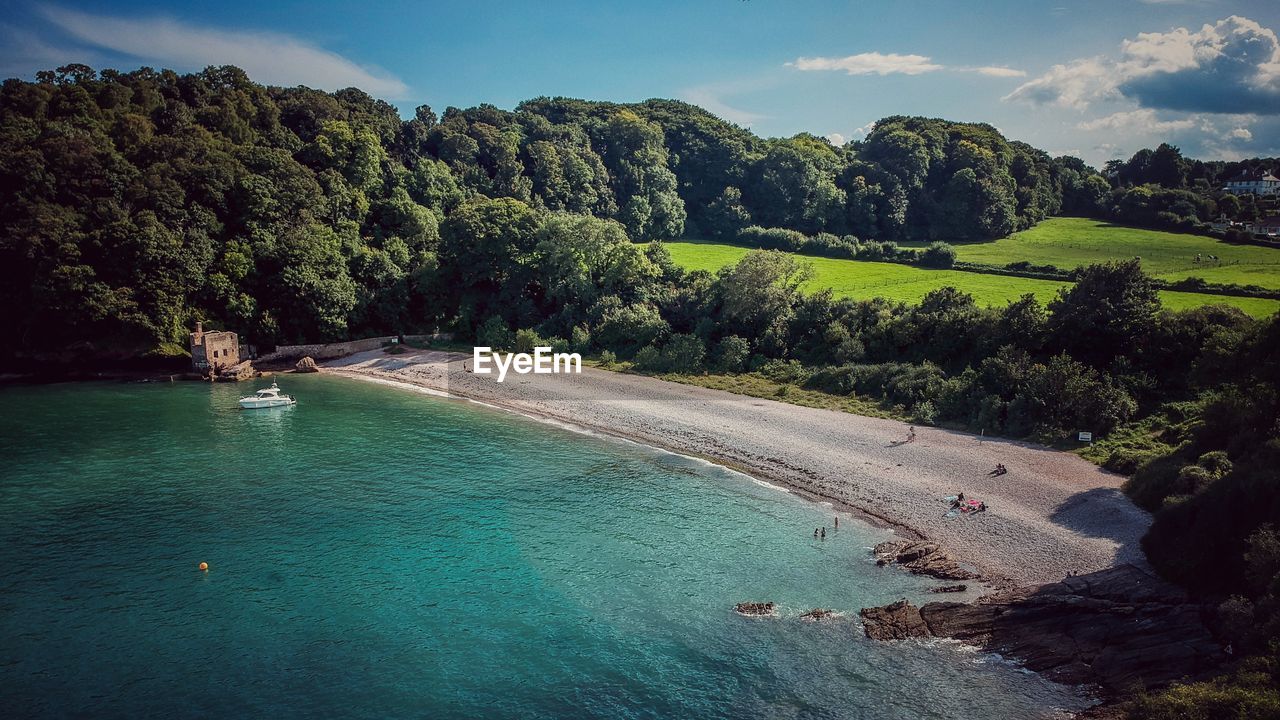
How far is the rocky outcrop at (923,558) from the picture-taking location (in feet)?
74.7

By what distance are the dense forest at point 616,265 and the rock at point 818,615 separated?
9.91 m

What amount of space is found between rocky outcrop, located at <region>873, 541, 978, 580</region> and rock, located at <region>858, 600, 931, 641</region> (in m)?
2.41

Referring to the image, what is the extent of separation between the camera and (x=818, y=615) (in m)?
20.6

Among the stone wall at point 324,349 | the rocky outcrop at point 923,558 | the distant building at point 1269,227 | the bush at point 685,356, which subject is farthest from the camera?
the distant building at point 1269,227

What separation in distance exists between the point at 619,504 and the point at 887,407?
1927 centimetres

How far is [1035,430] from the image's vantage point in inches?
1337

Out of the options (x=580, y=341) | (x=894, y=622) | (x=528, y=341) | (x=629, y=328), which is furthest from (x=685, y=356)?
(x=894, y=622)

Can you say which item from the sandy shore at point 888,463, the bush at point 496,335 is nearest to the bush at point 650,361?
the sandy shore at point 888,463

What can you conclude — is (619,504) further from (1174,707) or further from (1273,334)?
(1273,334)

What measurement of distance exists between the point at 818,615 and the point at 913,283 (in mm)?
45871

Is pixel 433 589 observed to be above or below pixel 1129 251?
below

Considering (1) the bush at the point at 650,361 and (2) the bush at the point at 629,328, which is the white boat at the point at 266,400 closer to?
(2) the bush at the point at 629,328

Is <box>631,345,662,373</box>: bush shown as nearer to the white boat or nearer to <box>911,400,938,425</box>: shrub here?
<box>911,400,938,425</box>: shrub

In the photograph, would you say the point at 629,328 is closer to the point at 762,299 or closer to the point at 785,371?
the point at 762,299
